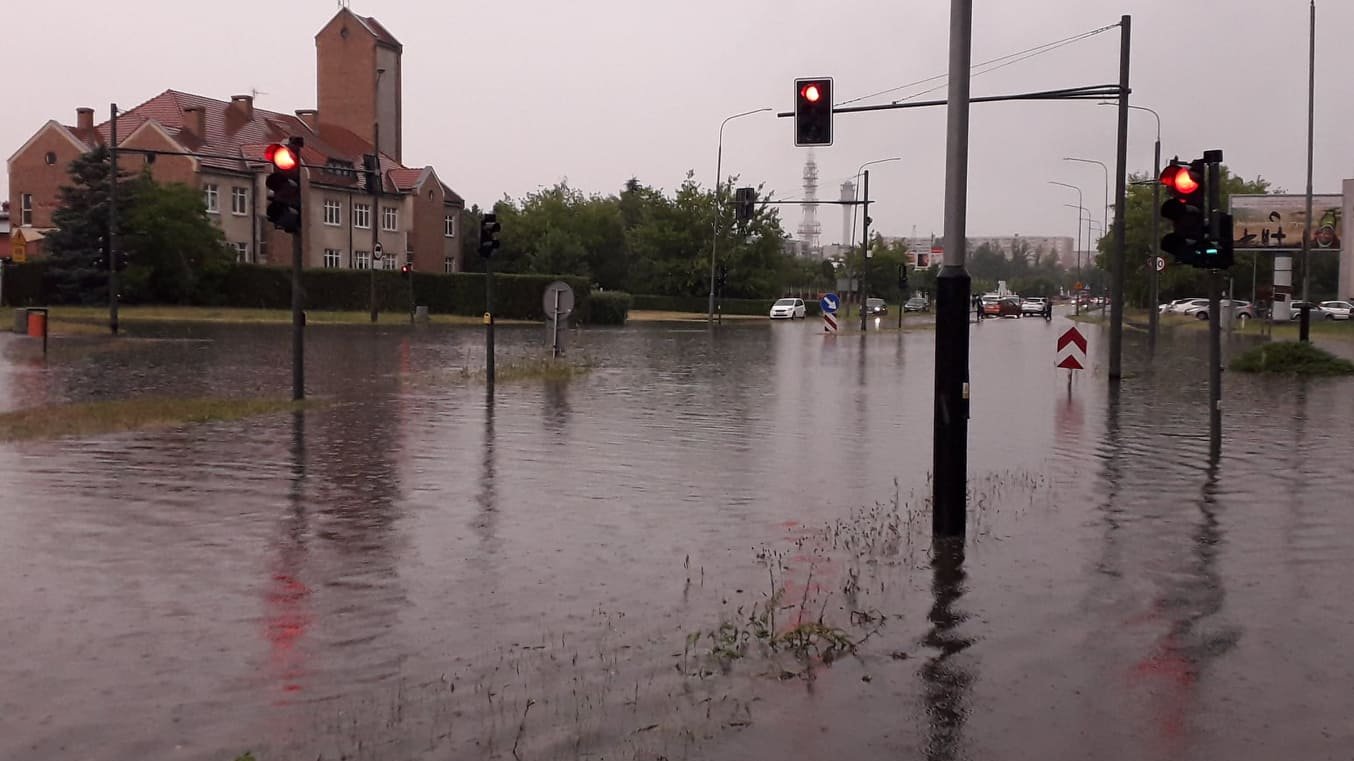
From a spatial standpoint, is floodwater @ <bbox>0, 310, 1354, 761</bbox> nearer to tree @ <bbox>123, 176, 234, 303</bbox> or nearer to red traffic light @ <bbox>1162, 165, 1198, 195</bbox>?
red traffic light @ <bbox>1162, 165, 1198, 195</bbox>

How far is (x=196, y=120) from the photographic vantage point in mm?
72750

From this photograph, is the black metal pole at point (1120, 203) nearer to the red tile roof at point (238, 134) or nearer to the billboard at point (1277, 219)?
the billboard at point (1277, 219)

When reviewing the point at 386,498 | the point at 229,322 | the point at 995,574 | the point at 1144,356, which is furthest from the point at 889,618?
the point at 229,322

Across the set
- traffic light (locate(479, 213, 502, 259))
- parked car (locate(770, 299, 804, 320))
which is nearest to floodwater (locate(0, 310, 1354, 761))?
traffic light (locate(479, 213, 502, 259))

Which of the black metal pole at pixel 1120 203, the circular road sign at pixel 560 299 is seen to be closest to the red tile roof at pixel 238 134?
the circular road sign at pixel 560 299

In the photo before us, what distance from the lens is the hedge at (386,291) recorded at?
64562mm

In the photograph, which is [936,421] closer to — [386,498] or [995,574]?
[995,574]

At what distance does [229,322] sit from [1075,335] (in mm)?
35297

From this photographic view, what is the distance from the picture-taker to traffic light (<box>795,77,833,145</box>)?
20.9m

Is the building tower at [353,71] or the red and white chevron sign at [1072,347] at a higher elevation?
the building tower at [353,71]

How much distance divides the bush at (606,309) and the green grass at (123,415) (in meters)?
46.6

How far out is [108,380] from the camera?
79.0ft

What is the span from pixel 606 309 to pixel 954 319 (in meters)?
57.7

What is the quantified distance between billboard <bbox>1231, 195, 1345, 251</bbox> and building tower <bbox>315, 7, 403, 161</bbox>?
4862 centimetres
